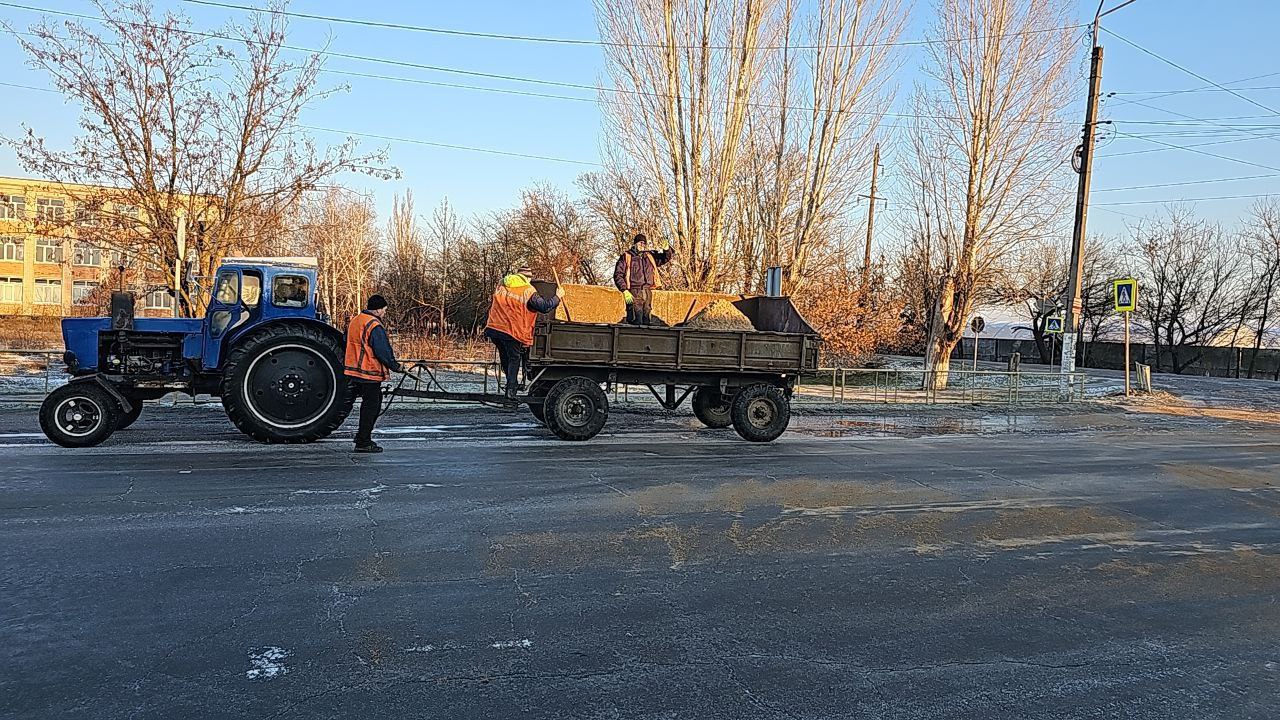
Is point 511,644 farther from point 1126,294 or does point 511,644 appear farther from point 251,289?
point 1126,294

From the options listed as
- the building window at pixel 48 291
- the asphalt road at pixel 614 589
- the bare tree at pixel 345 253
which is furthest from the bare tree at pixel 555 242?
the building window at pixel 48 291

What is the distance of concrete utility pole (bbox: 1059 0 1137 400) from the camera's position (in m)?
22.6

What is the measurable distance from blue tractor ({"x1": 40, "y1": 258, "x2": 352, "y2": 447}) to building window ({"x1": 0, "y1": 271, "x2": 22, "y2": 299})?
6265cm

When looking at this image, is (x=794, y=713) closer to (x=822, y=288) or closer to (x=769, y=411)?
(x=769, y=411)

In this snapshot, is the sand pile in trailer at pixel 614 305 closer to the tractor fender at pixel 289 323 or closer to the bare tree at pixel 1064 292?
the tractor fender at pixel 289 323

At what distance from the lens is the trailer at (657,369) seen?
11.9m

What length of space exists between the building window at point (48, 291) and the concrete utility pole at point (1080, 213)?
64382 millimetres

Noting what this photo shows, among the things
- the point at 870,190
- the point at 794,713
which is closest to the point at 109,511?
the point at 794,713

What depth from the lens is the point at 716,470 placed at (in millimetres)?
10039

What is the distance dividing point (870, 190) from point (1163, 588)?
31.2m

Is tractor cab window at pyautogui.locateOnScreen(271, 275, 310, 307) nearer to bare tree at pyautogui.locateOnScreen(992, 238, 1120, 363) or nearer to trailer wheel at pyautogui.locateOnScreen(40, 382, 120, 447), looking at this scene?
trailer wheel at pyautogui.locateOnScreen(40, 382, 120, 447)

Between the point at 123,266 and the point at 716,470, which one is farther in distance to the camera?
the point at 123,266

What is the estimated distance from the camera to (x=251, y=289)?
1094 centimetres

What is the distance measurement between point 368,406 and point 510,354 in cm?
218
